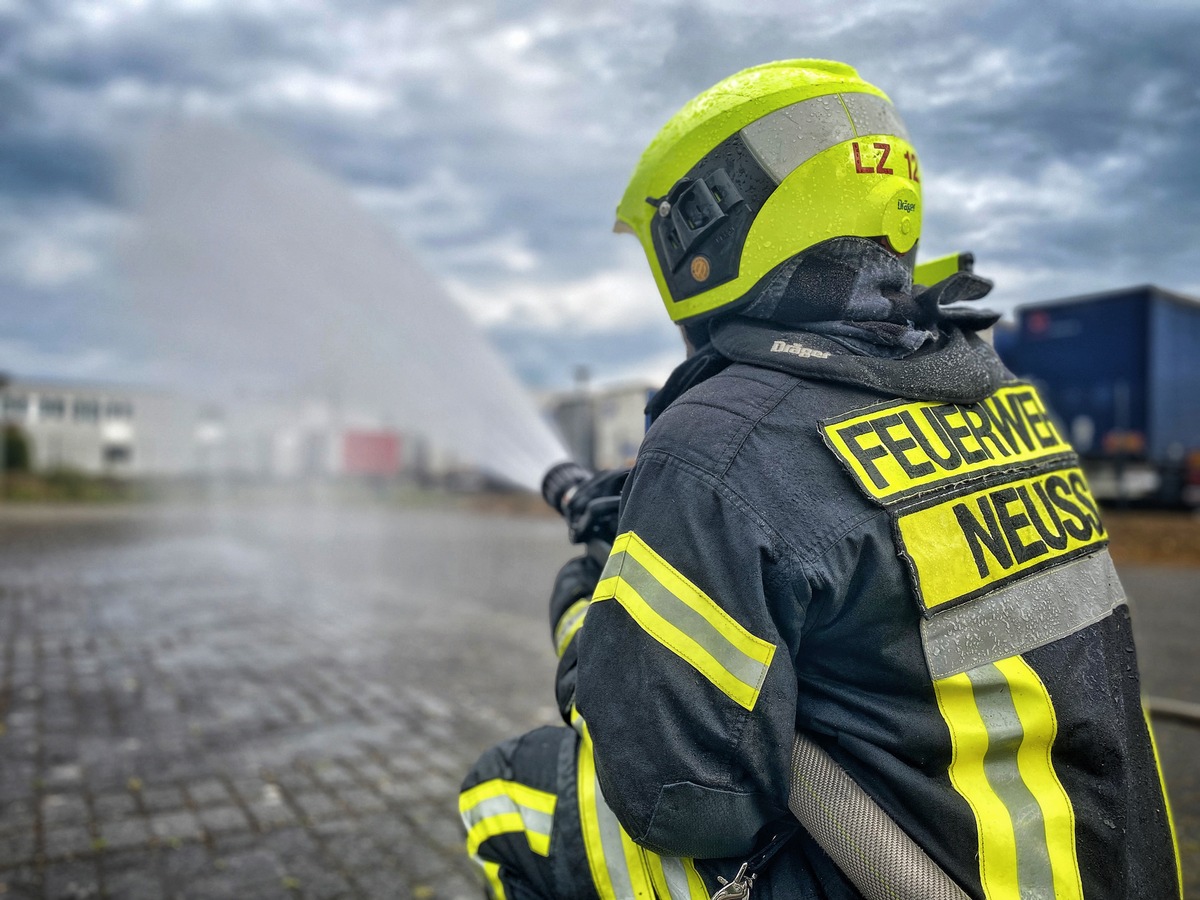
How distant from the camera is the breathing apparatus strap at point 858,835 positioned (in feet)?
4.29

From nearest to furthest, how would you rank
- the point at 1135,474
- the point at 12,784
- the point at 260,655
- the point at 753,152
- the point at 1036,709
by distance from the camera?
the point at 1036,709
the point at 753,152
the point at 12,784
the point at 260,655
the point at 1135,474

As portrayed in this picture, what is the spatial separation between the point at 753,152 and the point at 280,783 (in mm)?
3697

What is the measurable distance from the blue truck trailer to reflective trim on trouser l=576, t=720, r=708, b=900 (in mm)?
14393

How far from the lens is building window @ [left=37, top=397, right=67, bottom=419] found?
1394 inches

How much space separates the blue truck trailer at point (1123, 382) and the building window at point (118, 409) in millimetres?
36175

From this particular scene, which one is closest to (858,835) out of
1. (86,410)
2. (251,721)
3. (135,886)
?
(135,886)

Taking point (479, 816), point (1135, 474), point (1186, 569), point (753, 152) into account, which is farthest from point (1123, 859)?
point (1135, 474)

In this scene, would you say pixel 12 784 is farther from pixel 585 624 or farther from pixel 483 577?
pixel 483 577

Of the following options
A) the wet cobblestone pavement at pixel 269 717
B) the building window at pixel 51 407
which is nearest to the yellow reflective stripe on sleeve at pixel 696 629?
the wet cobblestone pavement at pixel 269 717

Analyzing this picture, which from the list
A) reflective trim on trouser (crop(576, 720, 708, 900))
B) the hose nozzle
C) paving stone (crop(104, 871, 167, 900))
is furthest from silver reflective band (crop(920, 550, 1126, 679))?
paving stone (crop(104, 871, 167, 900))

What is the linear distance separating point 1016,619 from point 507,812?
3.37 feet

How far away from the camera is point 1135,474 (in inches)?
591

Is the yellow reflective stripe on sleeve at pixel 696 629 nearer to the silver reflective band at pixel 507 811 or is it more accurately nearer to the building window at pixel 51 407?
the silver reflective band at pixel 507 811

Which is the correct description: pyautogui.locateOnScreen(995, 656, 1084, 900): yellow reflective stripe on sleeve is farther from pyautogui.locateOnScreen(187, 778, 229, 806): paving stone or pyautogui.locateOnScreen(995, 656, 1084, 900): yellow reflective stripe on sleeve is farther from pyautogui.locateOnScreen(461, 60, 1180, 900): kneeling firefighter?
pyautogui.locateOnScreen(187, 778, 229, 806): paving stone
